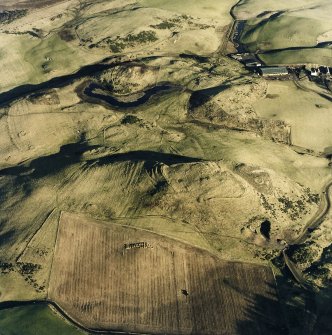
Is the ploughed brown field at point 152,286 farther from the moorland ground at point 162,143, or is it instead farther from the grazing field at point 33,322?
the grazing field at point 33,322

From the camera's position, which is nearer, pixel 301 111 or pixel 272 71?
pixel 301 111

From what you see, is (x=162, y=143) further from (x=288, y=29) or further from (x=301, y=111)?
(x=288, y=29)

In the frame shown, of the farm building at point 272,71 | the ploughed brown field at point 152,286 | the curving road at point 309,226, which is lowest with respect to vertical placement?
the curving road at point 309,226

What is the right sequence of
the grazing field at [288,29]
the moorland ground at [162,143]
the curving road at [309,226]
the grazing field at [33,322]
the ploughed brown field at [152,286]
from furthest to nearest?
the grazing field at [288,29], the moorland ground at [162,143], the curving road at [309,226], the ploughed brown field at [152,286], the grazing field at [33,322]

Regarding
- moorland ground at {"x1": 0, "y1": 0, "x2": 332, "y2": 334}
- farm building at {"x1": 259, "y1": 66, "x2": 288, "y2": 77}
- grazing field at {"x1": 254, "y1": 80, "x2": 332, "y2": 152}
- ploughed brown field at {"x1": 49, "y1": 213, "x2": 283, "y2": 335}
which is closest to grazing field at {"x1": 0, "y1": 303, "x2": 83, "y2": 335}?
moorland ground at {"x1": 0, "y1": 0, "x2": 332, "y2": 334}

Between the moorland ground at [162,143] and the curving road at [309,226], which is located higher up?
the moorland ground at [162,143]

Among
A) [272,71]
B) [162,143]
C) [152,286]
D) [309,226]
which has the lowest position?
[309,226]

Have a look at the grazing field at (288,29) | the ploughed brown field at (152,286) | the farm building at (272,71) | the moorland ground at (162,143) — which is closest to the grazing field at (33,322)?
the moorland ground at (162,143)

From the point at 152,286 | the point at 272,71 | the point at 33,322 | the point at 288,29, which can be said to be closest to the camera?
the point at 33,322

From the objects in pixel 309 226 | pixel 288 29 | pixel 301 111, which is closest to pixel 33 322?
pixel 309 226

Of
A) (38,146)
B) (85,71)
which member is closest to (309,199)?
(38,146)
